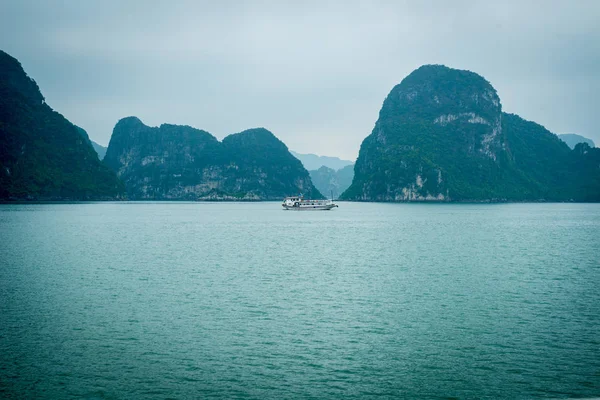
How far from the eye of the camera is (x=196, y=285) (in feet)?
137

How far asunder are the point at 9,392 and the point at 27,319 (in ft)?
37.7

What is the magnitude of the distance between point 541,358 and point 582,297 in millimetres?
15662

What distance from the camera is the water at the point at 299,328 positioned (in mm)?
20422

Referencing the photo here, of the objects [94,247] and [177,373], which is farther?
[94,247]

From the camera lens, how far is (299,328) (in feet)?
92.7

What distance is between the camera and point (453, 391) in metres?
19.7

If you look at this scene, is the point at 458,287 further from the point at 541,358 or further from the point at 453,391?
the point at 453,391

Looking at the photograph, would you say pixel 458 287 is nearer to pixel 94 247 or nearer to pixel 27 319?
pixel 27 319

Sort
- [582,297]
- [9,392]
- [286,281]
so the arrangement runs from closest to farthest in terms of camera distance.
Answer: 1. [9,392]
2. [582,297]
3. [286,281]

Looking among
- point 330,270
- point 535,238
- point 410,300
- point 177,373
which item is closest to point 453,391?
point 177,373

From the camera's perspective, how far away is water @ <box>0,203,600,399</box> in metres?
20.4

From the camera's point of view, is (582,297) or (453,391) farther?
(582,297)

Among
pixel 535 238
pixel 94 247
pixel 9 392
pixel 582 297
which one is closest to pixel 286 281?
pixel 582 297

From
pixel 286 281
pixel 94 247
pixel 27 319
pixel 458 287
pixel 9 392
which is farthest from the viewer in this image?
pixel 94 247
